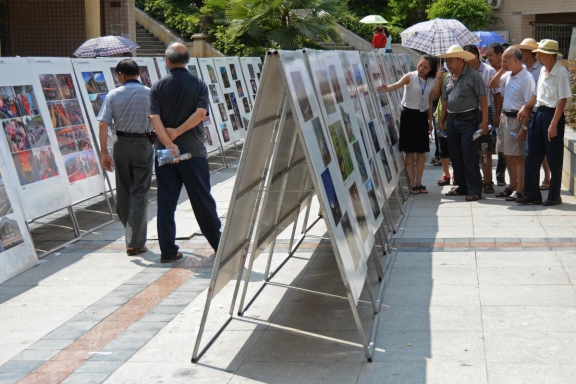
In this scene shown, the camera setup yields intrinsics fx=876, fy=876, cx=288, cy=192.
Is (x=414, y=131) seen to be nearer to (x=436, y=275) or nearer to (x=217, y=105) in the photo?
(x=436, y=275)

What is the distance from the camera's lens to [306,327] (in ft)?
19.4

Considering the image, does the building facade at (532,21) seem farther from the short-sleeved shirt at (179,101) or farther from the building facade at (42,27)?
the short-sleeved shirt at (179,101)

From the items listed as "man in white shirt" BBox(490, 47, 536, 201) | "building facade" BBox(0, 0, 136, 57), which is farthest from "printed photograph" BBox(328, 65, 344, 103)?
"building facade" BBox(0, 0, 136, 57)

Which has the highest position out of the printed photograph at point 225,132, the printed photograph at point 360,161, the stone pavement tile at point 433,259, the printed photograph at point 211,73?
the printed photograph at point 360,161

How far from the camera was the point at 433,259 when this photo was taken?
7750mm

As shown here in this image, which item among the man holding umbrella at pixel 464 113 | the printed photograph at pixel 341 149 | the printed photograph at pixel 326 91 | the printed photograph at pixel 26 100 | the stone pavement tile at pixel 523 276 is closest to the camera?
the printed photograph at pixel 341 149

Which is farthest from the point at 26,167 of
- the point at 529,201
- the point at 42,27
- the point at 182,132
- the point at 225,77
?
the point at 42,27

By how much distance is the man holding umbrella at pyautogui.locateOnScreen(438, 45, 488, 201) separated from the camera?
10.6 metres

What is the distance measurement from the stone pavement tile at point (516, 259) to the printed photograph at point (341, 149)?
198 centimetres

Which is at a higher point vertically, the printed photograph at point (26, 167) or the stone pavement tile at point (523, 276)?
the printed photograph at point (26, 167)

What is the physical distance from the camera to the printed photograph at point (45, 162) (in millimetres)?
8711

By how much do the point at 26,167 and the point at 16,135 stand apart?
327 millimetres

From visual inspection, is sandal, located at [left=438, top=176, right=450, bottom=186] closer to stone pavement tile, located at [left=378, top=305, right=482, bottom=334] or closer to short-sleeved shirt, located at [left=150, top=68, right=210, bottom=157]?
short-sleeved shirt, located at [left=150, top=68, right=210, bottom=157]

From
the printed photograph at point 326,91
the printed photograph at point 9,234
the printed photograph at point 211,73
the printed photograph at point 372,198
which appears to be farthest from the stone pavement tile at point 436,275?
the printed photograph at point 211,73
